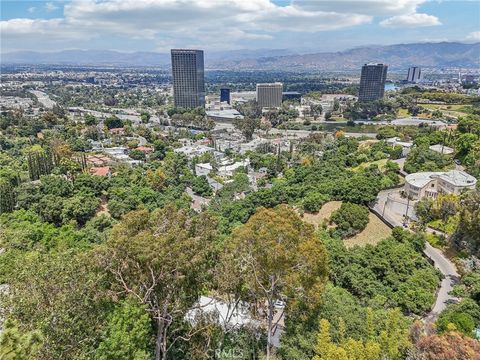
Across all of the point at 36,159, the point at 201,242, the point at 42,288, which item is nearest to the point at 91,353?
the point at 42,288

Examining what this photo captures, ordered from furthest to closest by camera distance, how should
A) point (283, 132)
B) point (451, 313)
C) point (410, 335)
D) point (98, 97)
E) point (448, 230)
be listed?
point (98, 97) < point (283, 132) < point (448, 230) < point (451, 313) < point (410, 335)

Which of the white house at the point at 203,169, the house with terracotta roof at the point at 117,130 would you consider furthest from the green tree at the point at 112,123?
the white house at the point at 203,169

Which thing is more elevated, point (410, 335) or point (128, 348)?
point (128, 348)

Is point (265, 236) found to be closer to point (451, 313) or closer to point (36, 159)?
point (451, 313)

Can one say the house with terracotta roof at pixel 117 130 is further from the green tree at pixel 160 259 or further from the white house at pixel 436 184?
the green tree at pixel 160 259

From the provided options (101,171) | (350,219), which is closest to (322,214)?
(350,219)

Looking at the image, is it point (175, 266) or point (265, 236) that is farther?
point (265, 236)
